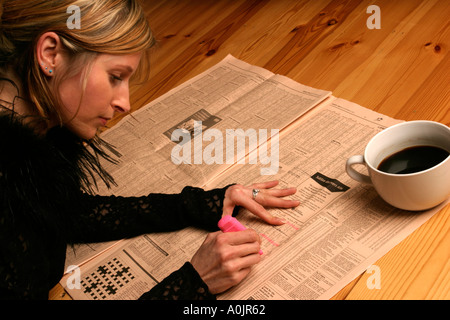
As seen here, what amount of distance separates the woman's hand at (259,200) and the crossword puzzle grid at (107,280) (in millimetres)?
176

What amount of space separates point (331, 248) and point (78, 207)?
0.40 meters

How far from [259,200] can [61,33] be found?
37cm

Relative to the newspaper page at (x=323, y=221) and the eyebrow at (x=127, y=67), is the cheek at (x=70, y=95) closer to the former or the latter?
the eyebrow at (x=127, y=67)

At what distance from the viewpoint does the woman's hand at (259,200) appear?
2.60 ft

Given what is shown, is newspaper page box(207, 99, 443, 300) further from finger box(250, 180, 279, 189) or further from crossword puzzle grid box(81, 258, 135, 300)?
crossword puzzle grid box(81, 258, 135, 300)

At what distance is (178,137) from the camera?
1021mm

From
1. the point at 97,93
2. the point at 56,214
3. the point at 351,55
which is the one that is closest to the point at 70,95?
the point at 97,93

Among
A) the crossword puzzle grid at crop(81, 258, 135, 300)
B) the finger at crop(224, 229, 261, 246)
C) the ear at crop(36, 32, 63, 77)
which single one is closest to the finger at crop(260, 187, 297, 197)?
the finger at crop(224, 229, 261, 246)

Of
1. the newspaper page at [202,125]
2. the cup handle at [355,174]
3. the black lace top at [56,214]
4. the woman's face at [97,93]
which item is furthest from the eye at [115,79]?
the cup handle at [355,174]

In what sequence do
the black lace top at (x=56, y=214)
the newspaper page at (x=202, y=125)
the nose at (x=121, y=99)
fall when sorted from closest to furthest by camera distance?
the black lace top at (x=56, y=214) → the nose at (x=121, y=99) → the newspaper page at (x=202, y=125)

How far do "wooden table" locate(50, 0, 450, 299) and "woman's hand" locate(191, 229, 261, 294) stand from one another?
129 mm

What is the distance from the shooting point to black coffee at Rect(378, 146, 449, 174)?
706mm
